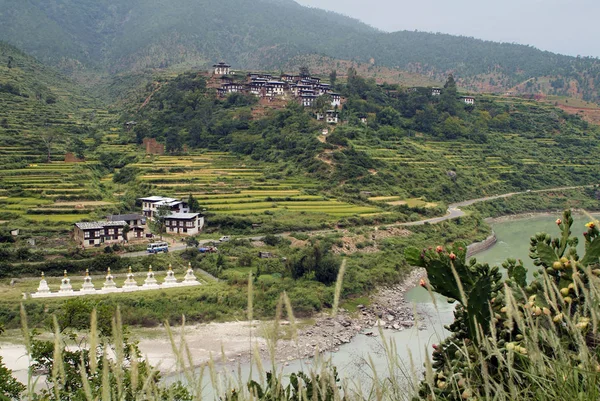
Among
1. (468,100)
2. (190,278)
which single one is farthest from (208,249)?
(468,100)

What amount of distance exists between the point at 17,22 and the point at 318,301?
101343mm

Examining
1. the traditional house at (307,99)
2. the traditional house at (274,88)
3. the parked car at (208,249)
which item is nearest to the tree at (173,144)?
the traditional house at (274,88)

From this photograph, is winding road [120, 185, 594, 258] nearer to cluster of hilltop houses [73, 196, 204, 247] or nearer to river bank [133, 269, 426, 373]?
cluster of hilltop houses [73, 196, 204, 247]

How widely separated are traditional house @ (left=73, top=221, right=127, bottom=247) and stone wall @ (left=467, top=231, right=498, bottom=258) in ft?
44.3

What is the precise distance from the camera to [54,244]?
61.6 feet

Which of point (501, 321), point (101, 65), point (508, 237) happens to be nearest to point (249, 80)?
point (508, 237)

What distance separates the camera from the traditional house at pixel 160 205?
23019mm

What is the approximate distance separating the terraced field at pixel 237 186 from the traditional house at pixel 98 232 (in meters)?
4.52

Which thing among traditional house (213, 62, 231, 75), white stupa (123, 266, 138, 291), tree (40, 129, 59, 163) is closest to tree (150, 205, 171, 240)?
white stupa (123, 266, 138, 291)

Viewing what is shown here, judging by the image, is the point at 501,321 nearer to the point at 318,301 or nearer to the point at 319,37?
the point at 318,301

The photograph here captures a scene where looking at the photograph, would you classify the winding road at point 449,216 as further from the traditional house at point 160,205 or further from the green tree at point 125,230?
the traditional house at point 160,205

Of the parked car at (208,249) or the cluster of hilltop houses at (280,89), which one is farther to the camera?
the cluster of hilltop houses at (280,89)

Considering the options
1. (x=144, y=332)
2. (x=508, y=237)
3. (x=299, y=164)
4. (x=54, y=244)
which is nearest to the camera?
(x=144, y=332)

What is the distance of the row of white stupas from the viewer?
15578mm
